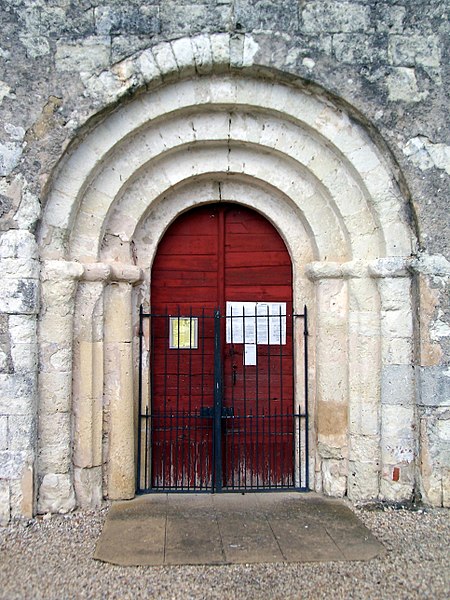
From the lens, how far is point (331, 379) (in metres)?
4.44

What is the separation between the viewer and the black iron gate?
462 centimetres

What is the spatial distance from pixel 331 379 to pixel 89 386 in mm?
1968

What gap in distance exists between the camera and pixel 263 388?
472cm

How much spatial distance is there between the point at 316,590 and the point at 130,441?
186 centimetres

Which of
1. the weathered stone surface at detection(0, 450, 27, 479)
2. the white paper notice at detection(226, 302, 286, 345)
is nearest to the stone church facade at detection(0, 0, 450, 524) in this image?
the weathered stone surface at detection(0, 450, 27, 479)

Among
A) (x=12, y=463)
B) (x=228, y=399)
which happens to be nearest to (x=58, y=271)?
(x=12, y=463)

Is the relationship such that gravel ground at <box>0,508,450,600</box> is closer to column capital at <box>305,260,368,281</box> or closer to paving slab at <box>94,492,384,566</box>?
paving slab at <box>94,492,384,566</box>

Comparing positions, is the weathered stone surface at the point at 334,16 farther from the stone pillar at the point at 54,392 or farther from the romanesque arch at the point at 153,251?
the stone pillar at the point at 54,392

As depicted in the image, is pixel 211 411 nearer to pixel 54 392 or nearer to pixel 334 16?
pixel 54 392

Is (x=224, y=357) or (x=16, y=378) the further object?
(x=224, y=357)

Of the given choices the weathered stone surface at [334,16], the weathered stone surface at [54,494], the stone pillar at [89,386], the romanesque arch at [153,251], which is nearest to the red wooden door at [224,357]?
the romanesque arch at [153,251]

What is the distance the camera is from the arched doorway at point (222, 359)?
15.2 feet

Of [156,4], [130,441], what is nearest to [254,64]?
[156,4]

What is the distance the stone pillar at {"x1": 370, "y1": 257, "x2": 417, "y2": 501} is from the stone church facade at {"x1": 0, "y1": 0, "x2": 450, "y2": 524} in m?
0.02
